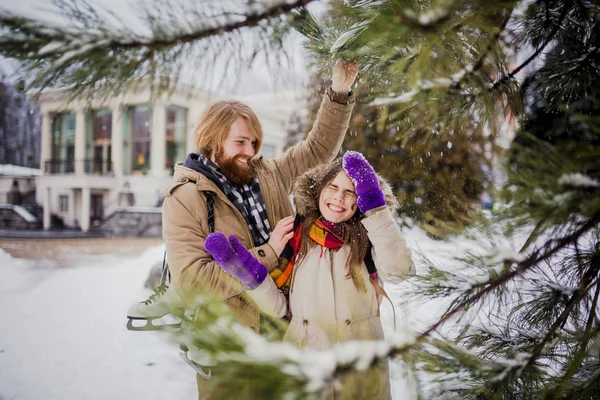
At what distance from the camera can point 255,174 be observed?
186 centimetres

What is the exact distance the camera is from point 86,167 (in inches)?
583

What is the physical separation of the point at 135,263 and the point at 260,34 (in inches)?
302

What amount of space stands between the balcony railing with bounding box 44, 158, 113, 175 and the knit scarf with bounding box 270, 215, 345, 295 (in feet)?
49.9

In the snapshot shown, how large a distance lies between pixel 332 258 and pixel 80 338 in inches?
152

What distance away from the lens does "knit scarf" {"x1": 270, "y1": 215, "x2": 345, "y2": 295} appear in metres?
1.48

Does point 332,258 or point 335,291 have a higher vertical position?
point 332,258

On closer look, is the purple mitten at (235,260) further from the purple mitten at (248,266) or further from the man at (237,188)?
the man at (237,188)

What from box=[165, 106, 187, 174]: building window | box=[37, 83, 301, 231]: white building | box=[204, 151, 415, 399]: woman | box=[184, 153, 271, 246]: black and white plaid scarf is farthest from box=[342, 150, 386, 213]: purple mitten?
box=[165, 106, 187, 174]: building window

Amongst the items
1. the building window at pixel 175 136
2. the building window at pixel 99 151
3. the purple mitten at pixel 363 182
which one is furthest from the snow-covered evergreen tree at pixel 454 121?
the building window at pixel 99 151

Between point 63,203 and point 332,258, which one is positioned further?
point 63,203

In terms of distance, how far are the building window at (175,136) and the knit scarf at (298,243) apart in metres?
12.7

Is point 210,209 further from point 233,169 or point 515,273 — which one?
point 515,273

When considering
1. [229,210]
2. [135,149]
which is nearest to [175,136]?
[135,149]

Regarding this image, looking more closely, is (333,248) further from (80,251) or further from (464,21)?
(80,251)
